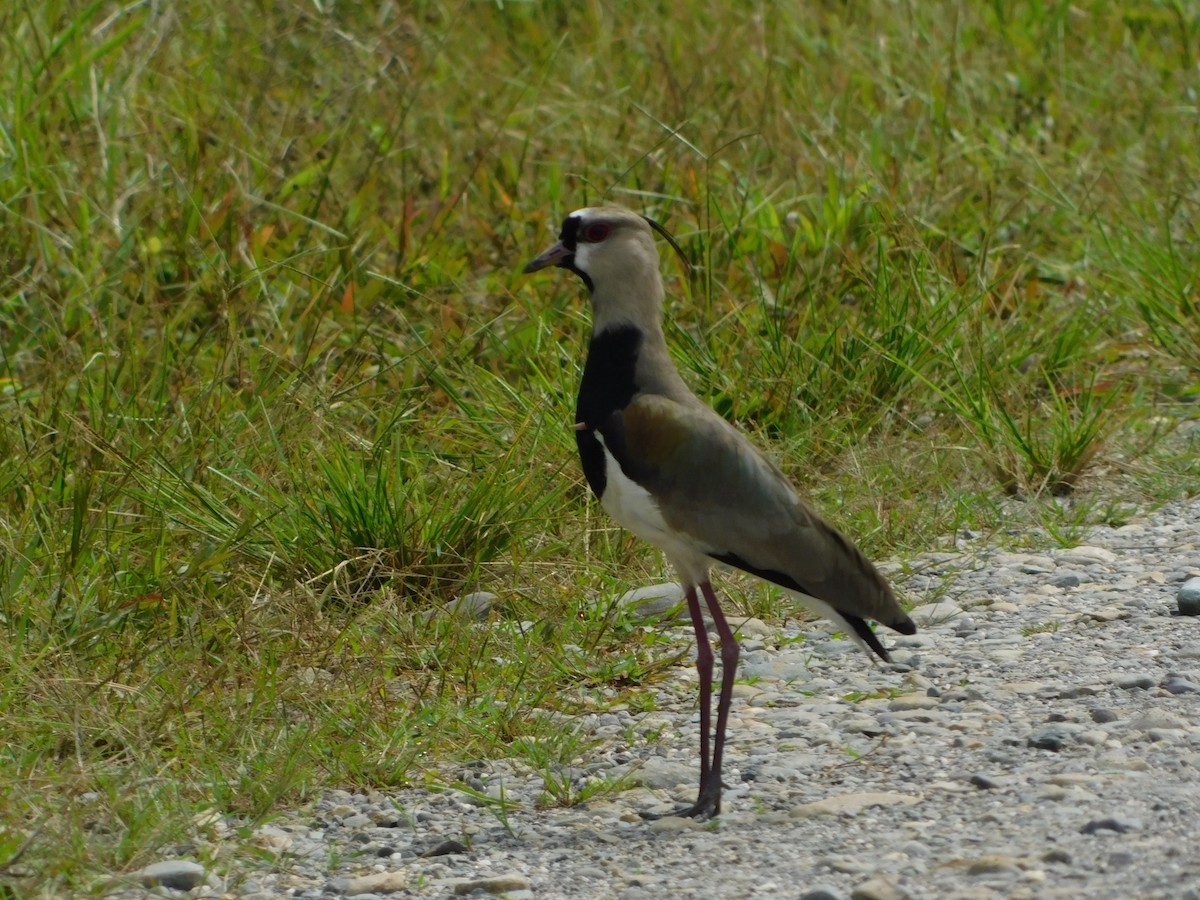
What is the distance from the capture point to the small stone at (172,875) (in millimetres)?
3330

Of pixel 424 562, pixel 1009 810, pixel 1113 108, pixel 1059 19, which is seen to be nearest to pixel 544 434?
pixel 424 562

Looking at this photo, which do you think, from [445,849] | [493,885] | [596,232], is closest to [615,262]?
[596,232]

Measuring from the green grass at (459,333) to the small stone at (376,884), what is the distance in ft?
1.19

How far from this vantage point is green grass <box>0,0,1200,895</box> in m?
4.21

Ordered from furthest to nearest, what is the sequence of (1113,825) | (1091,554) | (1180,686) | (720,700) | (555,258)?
(1091,554) < (555,258) < (1180,686) < (720,700) < (1113,825)

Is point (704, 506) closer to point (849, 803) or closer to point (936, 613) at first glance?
point (849, 803)

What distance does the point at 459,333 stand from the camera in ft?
20.4

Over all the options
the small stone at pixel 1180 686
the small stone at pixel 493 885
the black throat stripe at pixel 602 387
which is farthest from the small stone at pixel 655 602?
the small stone at pixel 493 885

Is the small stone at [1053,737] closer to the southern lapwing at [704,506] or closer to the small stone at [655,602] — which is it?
the southern lapwing at [704,506]

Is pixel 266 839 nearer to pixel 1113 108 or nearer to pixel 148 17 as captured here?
pixel 148 17

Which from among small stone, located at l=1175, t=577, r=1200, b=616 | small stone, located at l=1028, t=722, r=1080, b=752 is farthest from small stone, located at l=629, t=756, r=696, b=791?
small stone, located at l=1175, t=577, r=1200, b=616

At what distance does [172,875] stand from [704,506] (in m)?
Result: 1.33

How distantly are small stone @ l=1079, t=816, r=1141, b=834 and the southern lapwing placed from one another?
72 centimetres

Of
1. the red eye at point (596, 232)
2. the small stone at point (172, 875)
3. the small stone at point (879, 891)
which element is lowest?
the small stone at point (172, 875)
